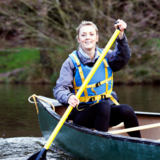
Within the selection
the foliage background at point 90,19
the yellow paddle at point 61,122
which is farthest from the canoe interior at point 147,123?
the foliage background at point 90,19

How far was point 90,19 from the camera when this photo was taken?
982cm

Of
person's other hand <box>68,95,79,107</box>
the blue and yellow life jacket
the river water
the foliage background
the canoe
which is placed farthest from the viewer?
the foliage background

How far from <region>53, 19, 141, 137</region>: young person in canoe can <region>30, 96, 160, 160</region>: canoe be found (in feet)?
0.40

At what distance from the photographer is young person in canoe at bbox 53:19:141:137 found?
234 centimetres

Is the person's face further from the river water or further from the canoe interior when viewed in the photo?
the river water

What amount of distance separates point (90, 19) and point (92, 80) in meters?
7.62

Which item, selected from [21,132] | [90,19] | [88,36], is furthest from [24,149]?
[90,19]

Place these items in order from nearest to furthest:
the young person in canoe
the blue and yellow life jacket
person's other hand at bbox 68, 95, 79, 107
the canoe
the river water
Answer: the canoe, person's other hand at bbox 68, 95, 79, 107, the young person in canoe, the blue and yellow life jacket, the river water

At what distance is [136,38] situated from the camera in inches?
372

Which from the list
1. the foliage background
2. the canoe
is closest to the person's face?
the canoe

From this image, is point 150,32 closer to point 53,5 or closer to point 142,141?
point 53,5

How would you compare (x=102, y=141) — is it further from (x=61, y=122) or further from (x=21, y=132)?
(x=21, y=132)

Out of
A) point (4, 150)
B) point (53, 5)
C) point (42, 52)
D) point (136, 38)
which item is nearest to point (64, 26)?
point (53, 5)

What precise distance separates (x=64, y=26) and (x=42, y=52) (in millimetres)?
1460
